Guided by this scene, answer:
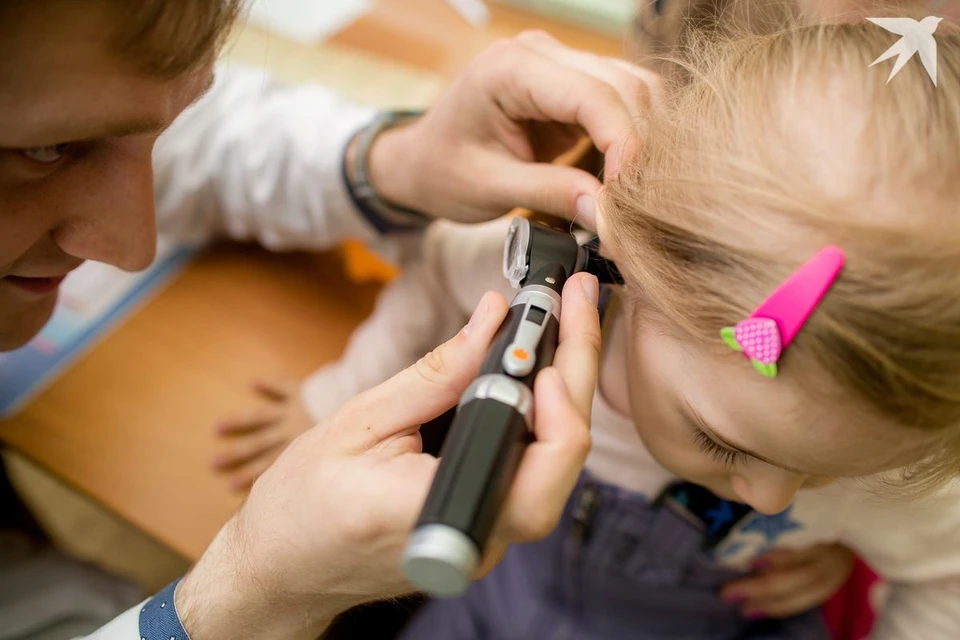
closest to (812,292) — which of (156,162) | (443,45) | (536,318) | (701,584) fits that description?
(536,318)

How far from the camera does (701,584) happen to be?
799 millimetres

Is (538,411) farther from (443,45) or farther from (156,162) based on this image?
(443,45)

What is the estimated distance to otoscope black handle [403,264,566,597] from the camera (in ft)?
1.00

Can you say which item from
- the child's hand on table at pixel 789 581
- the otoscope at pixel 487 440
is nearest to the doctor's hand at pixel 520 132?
the otoscope at pixel 487 440

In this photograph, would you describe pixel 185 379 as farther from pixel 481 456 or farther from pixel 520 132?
pixel 481 456

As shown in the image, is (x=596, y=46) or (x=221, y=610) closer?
(x=221, y=610)

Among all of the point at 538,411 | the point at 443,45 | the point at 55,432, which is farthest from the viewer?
the point at 443,45

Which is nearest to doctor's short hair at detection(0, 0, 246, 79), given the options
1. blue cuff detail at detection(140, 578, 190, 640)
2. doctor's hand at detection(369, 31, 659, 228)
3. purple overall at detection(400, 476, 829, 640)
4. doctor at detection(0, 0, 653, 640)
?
doctor at detection(0, 0, 653, 640)

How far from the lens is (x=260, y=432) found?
2.67 feet

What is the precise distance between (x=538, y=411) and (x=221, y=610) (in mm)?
274

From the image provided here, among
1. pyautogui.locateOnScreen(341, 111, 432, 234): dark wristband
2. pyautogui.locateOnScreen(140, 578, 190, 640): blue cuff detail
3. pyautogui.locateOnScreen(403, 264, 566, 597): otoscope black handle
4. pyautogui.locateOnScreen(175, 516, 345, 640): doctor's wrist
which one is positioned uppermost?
pyautogui.locateOnScreen(403, 264, 566, 597): otoscope black handle

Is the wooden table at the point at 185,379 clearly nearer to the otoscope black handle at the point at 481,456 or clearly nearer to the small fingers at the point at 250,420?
the small fingers at the point at 250,420

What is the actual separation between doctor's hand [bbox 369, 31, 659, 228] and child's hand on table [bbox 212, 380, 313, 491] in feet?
0.90

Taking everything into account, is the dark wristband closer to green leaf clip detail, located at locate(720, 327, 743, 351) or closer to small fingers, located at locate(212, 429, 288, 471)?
small fingers, located at locate(212, 429, 288, 471)
